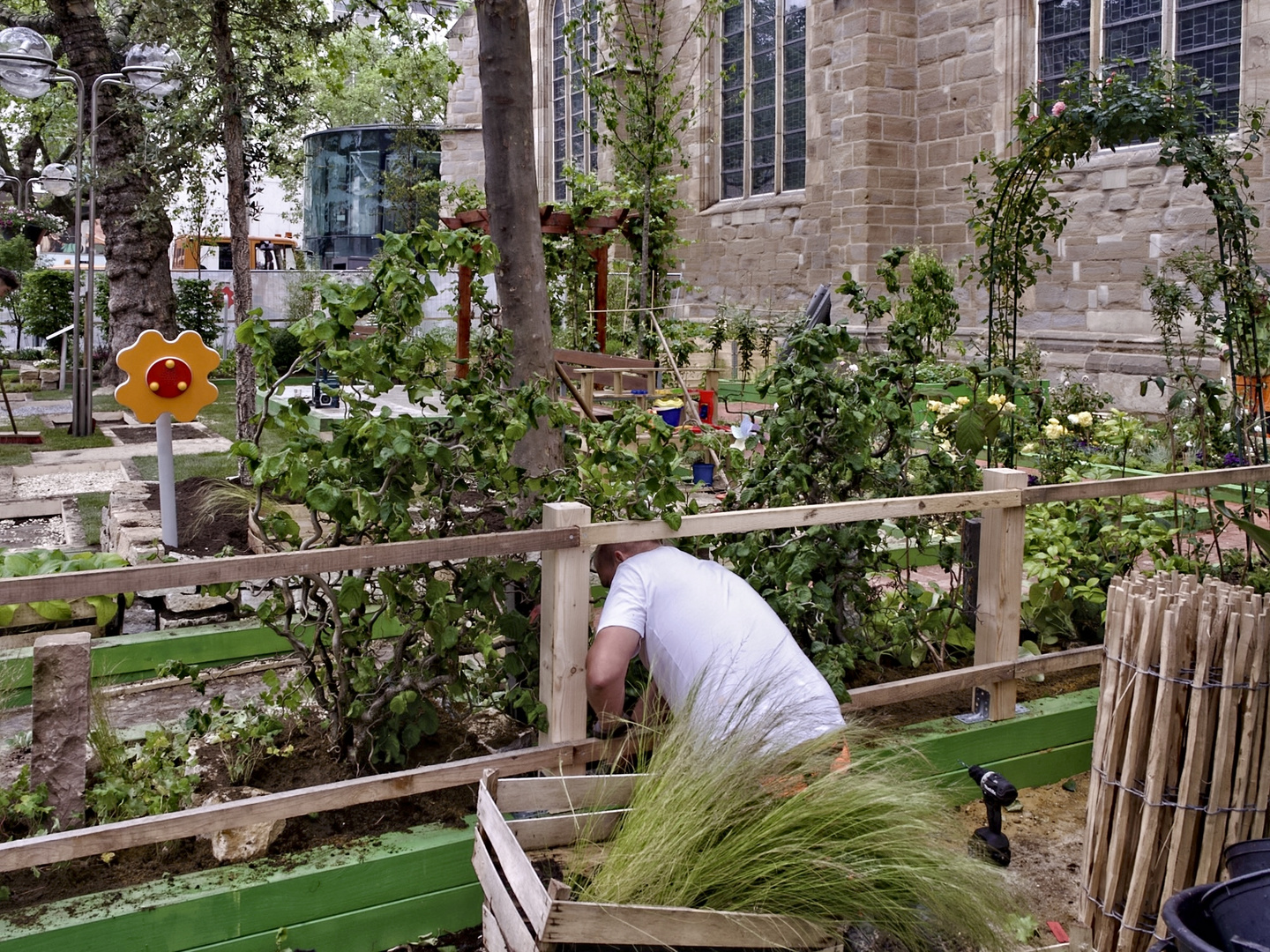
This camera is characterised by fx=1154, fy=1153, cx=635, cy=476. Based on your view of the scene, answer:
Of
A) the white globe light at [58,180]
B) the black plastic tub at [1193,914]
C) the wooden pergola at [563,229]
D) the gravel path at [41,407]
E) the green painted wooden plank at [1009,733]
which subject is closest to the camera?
the black plastic tub at [1193,914]

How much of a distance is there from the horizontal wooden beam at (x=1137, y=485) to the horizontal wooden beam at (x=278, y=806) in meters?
1.80

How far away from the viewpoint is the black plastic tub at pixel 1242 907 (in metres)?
2.10

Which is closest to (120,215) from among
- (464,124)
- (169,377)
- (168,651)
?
(464,124)

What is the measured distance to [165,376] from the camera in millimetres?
5445

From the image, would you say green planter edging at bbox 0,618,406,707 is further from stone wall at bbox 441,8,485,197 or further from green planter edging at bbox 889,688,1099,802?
stone wall at bbox 441,8,485,197

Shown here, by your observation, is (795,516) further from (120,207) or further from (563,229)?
(120,207)

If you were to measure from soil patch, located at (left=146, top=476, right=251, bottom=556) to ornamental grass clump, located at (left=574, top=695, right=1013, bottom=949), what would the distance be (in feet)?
13.5

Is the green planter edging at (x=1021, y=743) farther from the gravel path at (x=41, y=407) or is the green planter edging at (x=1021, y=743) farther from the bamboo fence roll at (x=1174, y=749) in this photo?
the gravel path at (x=41, y=407)

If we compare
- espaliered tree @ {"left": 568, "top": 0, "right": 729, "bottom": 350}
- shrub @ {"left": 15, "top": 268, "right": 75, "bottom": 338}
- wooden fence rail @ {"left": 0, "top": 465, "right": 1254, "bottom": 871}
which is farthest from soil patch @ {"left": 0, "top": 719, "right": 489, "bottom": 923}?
shrub @ {"left": 15, "top": 268, "right": 75, "bottom": 338}

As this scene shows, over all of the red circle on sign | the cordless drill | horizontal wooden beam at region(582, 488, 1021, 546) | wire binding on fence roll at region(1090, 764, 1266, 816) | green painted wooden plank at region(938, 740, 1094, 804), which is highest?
the red circle on sign

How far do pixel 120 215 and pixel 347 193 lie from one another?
19321mm

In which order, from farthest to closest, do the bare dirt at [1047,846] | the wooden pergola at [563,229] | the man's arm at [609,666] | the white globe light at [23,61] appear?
the white globe light at [23,61], the wooden pergola at [563,229], the bare dirt at [1047,846], the man's arm at [609,666]

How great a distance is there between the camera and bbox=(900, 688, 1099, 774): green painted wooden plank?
386 cm

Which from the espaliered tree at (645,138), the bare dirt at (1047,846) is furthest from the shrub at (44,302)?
the bare dirt at (1047,846)
